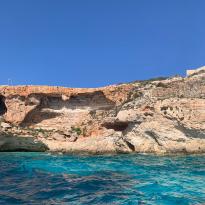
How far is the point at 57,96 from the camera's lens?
42.1 metres

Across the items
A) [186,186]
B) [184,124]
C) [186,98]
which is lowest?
[186,186]

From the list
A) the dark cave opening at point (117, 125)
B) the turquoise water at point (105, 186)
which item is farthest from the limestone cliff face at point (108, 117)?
the turquoise water at point (105, 186)

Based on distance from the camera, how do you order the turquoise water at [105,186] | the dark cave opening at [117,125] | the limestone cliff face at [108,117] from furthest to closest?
the dark cave opening at [117,125]
the limestone cliff face at [108,117]
the turquoise water at [105,186]

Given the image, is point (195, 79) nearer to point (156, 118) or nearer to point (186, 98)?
point (186, 98)

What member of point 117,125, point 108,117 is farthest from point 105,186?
point 108,117

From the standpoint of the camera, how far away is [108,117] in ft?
119

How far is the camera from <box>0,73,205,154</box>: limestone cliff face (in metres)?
31.0

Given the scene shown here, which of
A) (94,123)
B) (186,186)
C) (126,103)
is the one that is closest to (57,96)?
(94,123)

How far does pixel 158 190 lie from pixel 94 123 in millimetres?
25130

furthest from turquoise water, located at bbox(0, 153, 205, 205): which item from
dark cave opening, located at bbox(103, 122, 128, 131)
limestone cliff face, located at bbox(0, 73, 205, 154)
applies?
dark cave opening, located at bbox(103, 122, 128, 131)

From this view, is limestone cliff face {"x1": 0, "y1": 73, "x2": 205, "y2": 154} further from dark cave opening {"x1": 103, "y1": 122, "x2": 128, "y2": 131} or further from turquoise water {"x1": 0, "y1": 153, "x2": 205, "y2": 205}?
turquoise water {"x1": 0, "y1": 153, "x2": 205, "y2": 205}

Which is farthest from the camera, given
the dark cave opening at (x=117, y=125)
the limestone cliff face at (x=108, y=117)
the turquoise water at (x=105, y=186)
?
the dark cave opening at (x=117, y=125)

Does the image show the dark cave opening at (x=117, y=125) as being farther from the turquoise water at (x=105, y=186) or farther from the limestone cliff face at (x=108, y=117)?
the turquoise water at (x=105, y=186)

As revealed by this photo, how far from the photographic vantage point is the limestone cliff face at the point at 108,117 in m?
31.0
